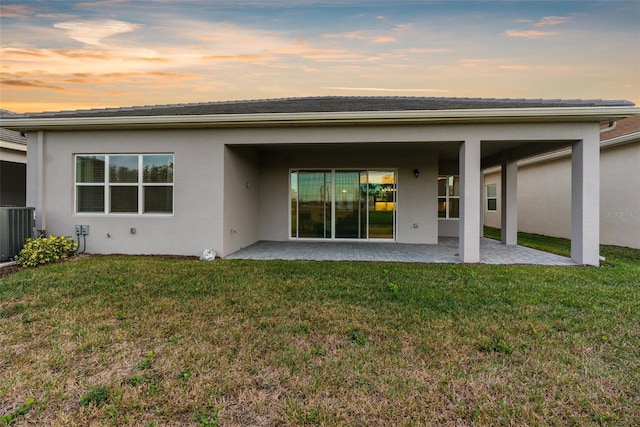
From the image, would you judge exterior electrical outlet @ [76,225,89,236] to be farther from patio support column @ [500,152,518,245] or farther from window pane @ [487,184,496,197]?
window pane @ [487,184,496,197]

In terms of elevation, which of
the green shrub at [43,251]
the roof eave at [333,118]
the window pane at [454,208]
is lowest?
the green shrub at [43,251]

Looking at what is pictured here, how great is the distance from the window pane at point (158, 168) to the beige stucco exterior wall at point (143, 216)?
0.62 feet

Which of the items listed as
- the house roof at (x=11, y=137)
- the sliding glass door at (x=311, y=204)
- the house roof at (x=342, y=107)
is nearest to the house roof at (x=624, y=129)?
the house roof at (x=342, y=107)

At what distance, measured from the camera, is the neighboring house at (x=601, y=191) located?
9.55 meters

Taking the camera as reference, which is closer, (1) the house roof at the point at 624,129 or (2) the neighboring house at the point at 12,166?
(1) the house roof at the point at 624,129

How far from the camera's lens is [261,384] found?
2.59 metres

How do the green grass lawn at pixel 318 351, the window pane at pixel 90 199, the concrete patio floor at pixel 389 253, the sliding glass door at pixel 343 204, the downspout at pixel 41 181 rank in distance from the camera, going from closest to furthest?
the green grass lawn at pixel 318 351 → the concrete patio floor at pixel 389 253 → the downspout at pixel 41 181 → the window pane at pixel 90 199 → the sliding glass door at pixel 343 204

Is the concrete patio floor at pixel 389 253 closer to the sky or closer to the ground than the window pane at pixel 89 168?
closer to the ground

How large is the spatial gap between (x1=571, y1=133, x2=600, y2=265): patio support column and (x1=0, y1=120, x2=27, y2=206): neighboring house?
→ 637 inches

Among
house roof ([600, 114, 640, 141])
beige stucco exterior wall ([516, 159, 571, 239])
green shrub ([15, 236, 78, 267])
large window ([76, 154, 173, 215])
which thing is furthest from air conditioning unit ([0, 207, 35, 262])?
beige stucco exterior wall ([516, 159, 571, 239])

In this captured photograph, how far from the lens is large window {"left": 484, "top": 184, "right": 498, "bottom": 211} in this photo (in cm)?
1647

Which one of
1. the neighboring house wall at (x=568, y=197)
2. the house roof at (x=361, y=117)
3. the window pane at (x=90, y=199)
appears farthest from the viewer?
the neighboring house wall at (x=568, y=197)

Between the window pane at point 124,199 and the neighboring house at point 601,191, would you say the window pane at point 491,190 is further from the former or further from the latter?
the window pane at point 124,199

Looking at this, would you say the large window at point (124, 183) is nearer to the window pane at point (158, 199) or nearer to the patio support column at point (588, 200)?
the window pane at point (158, 199)
